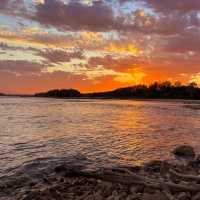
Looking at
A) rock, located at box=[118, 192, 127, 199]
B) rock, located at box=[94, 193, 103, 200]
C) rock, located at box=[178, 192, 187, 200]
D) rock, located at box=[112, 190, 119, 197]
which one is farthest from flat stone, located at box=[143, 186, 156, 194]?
rock, located at box=[94, 193, 103, 200]

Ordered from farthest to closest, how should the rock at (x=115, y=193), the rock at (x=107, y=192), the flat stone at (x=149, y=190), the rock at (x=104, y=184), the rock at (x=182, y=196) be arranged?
1. the rock at (x=104, y=184)
2. the rock at (x=107, y=192)
3. the rock at (x=115, y=193)
4. the flat stone at (x=149, y=190)
5. the rock at (x=182, y=196)

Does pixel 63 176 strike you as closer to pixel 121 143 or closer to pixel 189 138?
pixel 121 143

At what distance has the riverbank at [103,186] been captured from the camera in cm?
608

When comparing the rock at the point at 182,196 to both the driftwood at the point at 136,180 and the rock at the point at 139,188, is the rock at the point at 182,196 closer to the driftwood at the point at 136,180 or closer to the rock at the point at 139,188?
the driftwood at the point at 136,180

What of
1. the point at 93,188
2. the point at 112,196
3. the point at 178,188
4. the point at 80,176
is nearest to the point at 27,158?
the point at 80,176

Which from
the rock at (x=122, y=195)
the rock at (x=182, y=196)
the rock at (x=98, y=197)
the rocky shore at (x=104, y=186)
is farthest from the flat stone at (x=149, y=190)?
the rock at (x=98, y=197)

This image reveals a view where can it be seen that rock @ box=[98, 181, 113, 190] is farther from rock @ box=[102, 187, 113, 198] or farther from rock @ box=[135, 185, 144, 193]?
rock @ box=[135, 185, 144, 193]

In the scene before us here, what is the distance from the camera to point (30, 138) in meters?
17.5

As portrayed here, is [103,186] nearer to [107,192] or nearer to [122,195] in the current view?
[107,192]

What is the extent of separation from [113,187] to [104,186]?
0.27 m

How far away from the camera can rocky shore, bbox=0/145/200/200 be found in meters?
6.08

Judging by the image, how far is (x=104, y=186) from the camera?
6836 millimetres

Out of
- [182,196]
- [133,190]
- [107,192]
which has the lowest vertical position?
[107,192]

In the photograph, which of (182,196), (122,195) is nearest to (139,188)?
(122,195)
